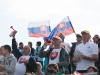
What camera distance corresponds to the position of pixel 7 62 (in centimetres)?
1056

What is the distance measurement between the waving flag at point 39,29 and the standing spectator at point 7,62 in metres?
5.06

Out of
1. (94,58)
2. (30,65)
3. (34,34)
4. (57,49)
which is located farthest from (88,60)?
(34,34)

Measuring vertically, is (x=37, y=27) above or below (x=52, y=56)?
above

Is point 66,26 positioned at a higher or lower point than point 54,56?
higher

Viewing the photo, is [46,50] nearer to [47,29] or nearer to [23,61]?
[23,61]

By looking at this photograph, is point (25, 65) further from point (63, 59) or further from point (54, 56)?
point (63, 59)

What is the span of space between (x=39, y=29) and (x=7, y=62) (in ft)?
18.9

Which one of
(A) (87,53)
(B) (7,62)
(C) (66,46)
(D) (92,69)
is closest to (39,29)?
(C) (66,46)

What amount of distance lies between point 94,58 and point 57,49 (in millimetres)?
1157

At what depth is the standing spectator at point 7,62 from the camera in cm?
1045

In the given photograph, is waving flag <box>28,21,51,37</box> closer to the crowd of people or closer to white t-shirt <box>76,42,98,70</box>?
the crowd of people

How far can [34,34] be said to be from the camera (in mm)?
16438

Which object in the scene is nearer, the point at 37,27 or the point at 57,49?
the point at 57,49

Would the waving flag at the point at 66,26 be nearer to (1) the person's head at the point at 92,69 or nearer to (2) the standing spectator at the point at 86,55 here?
(2) the standing spectator at the point at 86,55
